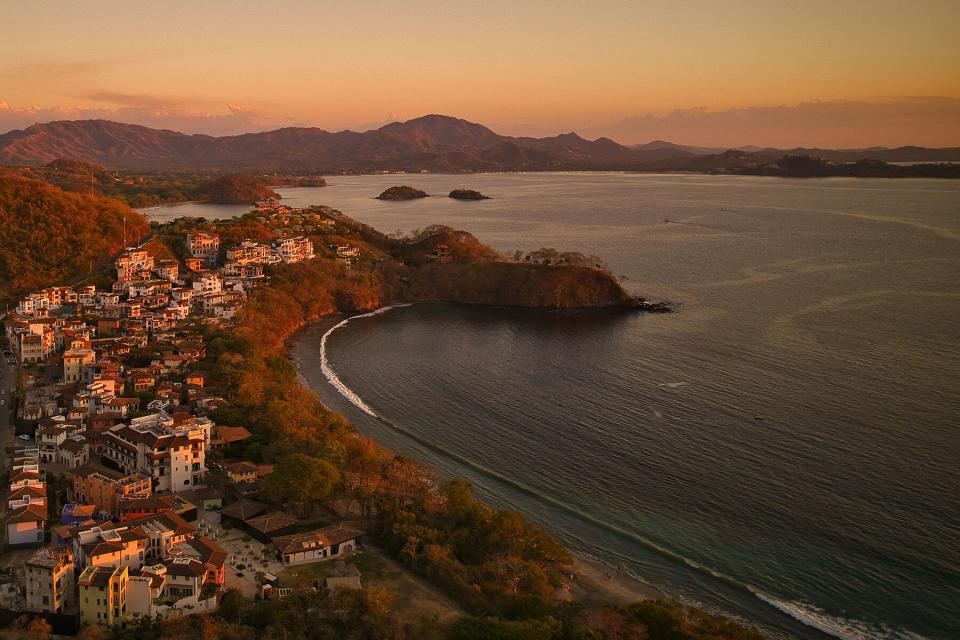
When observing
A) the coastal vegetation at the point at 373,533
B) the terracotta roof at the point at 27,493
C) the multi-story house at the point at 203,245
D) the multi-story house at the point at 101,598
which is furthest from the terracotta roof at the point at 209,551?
the multi-story house at the point at 203,245

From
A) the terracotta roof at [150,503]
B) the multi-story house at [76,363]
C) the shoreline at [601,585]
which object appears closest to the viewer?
the shoreline at [601,585]

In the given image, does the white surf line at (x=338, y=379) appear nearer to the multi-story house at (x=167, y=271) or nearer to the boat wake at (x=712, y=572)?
the boat wake at (x=712, y=572)

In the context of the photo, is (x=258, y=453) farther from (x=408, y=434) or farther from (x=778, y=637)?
(x=778, y=637)

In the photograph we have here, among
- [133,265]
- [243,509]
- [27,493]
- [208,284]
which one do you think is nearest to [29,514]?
[27,493]

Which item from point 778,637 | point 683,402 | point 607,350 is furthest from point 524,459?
point 607,350

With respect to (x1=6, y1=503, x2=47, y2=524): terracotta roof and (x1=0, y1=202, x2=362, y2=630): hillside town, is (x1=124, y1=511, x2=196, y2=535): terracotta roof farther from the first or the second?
(x1=6, y1=503, x2=47, y2=524): terracotta roof

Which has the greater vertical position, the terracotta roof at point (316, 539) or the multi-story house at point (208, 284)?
the multi-story house at point (208, 284)
